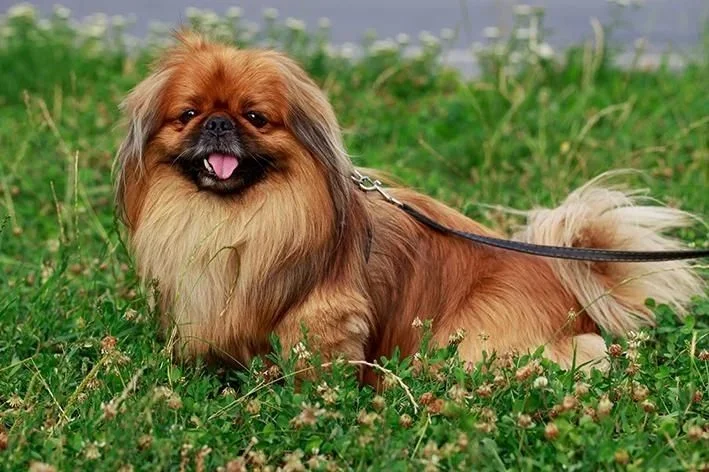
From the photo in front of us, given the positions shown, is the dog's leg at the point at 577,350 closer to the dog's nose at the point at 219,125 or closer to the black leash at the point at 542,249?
the black leash at the point at 542,249

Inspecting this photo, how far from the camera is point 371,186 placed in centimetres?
407

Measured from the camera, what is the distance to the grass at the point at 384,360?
3029mm

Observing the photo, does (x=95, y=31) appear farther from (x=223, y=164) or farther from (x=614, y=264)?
(x=614, y=264)

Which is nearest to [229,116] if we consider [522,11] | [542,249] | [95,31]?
[542,249]

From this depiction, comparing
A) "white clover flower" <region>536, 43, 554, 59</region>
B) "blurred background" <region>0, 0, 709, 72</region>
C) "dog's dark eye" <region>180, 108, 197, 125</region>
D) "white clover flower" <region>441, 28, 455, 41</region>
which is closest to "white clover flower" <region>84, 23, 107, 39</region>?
"blurred background" <region>0, 0, 709, 72</region>

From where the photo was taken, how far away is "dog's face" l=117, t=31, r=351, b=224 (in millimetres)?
3582

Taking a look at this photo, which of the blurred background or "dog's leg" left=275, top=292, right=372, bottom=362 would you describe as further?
the blurred background

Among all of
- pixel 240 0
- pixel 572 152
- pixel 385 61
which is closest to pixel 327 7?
pixel 240 0

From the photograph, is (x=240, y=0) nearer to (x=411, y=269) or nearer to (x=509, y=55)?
(x=509, y=55)

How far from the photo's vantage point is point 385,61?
8141 mm

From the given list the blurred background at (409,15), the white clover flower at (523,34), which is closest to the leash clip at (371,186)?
the white clover flower at (523,34)

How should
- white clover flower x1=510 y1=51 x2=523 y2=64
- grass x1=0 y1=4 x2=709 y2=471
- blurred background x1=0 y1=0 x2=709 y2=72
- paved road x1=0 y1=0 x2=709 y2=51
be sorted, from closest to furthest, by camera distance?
grass x1=0 y1=4 x2=709 y2=471
white clover flower x1=510 y1=51 x2=523 y2=64
blurred background x1=0 y1=0 x2=709 y2=72
paved road x1=0 y1=0 x2=709 y2=51

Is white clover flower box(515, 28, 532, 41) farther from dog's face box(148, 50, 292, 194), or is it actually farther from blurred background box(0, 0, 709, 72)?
dog's face box(148, 50, 292, 194)

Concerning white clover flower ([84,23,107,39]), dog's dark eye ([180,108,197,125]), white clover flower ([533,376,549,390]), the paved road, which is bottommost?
the paved road
